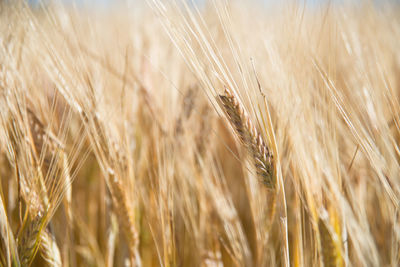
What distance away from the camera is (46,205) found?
20.1 inches

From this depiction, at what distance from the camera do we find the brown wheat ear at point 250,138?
43 cm

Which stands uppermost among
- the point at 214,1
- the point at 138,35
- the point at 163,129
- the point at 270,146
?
the point at 138,35

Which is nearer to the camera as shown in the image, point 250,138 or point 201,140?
point 250,138

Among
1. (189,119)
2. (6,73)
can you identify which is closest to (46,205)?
(6,73)

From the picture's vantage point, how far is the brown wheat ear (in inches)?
16.8

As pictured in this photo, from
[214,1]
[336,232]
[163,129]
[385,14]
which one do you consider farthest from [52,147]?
[385,14]

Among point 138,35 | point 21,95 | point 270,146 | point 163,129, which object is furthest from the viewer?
point 138,35

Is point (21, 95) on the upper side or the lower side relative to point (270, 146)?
upper

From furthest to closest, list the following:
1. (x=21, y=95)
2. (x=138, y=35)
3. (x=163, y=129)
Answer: (x=138, y=35), (x=163, y=129), (x=21, y=95)

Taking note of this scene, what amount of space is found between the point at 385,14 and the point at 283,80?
2.69 feet

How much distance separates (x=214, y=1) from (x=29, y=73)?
1.52 feet

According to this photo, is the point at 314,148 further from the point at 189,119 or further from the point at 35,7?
the point at 35,7

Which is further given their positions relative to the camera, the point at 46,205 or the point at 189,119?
the point at 189,119

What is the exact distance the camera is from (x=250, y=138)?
43 cm
